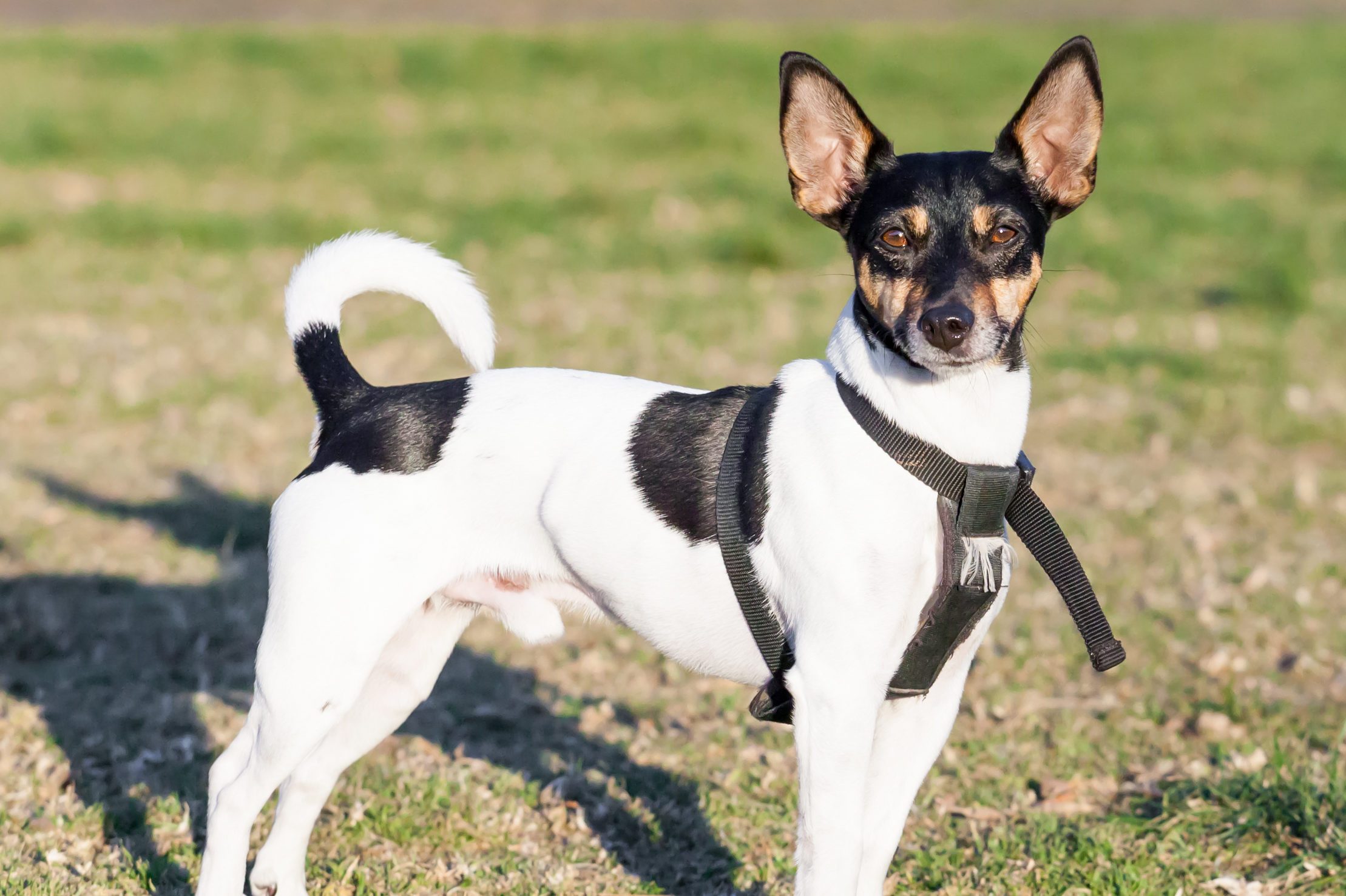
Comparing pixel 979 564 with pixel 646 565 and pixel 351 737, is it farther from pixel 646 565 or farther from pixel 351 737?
pixel 351 737

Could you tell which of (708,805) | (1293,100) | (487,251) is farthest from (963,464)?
(1293,100)

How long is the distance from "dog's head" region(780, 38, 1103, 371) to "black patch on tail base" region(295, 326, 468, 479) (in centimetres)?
102

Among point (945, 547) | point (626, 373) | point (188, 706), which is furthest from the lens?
point (626, 373)

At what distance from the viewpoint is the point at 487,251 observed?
42.1 feet

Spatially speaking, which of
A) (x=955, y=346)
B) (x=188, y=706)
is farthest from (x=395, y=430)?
(x=188, y=706)

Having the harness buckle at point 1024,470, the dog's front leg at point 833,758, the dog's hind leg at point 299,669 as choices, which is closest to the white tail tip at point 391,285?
the dog's hind leg at point 299,669

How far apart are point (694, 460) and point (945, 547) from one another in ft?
2.02

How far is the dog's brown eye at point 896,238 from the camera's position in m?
3.21

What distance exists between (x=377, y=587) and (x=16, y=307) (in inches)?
329

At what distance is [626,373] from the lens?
9.15 m

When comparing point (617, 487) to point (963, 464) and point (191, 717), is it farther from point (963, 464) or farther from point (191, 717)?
point (191, 717)

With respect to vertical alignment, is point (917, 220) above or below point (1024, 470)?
above

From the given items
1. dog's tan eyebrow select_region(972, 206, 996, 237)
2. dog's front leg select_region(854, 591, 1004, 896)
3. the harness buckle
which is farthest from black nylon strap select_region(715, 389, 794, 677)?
dog's tan eyebrow select_region(972, 206, 996, 237)

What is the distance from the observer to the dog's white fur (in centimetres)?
312
